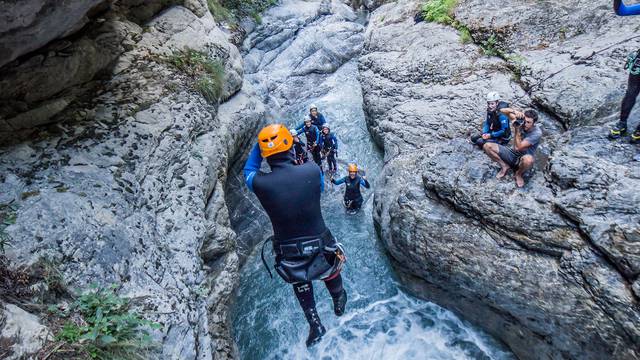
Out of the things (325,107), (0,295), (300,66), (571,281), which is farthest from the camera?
(300,66)

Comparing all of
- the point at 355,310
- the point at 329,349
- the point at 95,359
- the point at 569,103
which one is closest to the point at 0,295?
the point at 95,359

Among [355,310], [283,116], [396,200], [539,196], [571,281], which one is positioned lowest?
[283,116]

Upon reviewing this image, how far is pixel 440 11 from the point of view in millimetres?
12477

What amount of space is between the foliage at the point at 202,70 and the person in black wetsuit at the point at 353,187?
3.70 m

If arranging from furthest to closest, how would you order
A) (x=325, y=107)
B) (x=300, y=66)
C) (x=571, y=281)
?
(x=300, y=66) < (x=325, y=107) < (x=571, y=281)

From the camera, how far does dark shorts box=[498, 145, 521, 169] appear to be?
6.22 m

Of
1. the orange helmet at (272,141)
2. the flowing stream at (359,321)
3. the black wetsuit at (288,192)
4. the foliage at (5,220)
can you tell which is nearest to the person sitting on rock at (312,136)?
the flowing stream at (359,321)

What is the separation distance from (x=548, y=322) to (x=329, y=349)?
137 inches

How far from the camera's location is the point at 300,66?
17.5m

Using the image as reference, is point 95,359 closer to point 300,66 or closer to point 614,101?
point 614,101

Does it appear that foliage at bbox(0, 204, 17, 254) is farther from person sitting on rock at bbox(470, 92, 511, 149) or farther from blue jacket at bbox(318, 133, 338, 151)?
blue jacket at bbox(318, 133, 338, 151)

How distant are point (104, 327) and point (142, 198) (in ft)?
6.94

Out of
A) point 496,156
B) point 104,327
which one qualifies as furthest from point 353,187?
point 104,327

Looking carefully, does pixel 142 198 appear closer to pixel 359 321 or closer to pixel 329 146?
pixel 359 321
